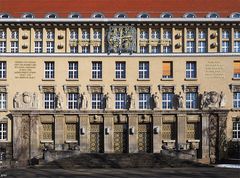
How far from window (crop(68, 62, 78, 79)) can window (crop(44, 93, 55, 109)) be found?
2371 mm

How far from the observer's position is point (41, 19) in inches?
2221

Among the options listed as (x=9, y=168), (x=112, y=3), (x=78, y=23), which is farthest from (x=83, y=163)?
(x=112, y=3)

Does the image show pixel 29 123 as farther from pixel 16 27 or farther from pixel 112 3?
pixel 112 3

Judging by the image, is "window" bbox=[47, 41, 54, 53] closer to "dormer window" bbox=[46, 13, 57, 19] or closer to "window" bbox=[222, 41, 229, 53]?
"dormer window" bbox=[46, 13, 57, 19]

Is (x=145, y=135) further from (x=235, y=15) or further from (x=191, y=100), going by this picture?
(x=235, y=15)

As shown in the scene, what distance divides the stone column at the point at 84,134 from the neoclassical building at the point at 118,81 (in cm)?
9

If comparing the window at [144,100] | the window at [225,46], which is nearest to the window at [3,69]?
the window at [144,100]

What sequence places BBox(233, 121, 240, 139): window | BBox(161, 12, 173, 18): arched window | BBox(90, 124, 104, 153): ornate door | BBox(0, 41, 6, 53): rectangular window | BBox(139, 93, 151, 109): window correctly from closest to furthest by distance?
BBox(233, 121, 240, 139): window, BBox(90, 124, 104, 153): ornate door, BBox(139, 93, 151, 109): window, BBox(161, 12, 173, 18): arched window, BBox(0, 41, 6, 53): rectangular window

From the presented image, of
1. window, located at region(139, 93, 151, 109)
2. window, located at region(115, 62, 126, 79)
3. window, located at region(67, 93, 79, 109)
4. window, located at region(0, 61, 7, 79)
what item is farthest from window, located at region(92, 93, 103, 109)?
window, located at region(0, 61, 7, 79)

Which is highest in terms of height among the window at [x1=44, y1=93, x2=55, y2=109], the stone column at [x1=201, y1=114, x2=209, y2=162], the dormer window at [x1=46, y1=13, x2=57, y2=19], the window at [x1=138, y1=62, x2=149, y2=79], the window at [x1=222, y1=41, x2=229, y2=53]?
the dormer window at [x1=46, y1=13, x2=57, y2=19]

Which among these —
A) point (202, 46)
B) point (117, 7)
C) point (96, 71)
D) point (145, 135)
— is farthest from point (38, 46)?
point (202, 46)

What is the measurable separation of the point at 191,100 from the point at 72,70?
36.3 feet

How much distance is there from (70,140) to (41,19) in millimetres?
11100

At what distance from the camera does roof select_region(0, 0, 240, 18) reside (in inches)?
2282
